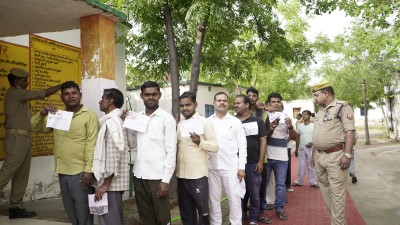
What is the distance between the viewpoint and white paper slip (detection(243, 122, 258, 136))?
5.23 metres

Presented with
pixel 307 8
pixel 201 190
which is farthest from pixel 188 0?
pixel 201 190

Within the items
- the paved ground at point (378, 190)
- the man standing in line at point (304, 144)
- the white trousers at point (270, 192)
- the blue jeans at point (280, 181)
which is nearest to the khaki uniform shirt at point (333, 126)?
the blue jeans at point (280, 181)

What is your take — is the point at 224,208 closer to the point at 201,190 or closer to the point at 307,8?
the point at 201,190

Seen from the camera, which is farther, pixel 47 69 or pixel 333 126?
pixel 47 69

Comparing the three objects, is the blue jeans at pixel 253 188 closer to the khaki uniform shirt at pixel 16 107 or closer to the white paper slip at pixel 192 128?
the white paper slip at pixel 192 128

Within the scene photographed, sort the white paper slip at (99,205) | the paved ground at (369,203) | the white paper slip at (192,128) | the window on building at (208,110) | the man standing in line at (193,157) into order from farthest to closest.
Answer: the window on building at (208,110) < the paved ground at (369,203) < the man standing in line at (193,157) < the white paper slip at (192,128) < the white paper slip at (99,205)

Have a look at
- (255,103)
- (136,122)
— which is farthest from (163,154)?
(255,103)

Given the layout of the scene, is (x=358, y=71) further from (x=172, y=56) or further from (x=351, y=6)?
(x=172, y=56)

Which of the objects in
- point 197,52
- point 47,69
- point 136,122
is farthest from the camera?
point 197,52

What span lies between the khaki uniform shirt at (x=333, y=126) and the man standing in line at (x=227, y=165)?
3.34ft

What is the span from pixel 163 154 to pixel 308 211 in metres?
3.69

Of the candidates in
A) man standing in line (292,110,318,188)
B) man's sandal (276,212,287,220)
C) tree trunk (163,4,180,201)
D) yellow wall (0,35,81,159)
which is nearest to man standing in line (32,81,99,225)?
yellow wall (0,35,81,159)

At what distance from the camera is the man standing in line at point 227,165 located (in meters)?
4.60

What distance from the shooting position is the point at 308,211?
636cm
